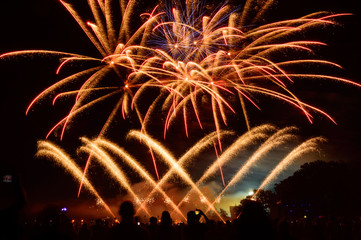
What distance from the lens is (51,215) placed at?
3.72 meters

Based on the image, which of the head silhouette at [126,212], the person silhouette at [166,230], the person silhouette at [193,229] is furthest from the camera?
the person silhouette at [166,230]

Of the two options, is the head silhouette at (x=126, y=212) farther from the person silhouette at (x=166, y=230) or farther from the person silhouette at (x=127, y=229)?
the person silhouette at (x=166, y=230)

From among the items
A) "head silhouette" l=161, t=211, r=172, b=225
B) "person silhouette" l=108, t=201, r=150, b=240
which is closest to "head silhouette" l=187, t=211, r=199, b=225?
"head silhouette" l=161, t=211, r=172, b=225

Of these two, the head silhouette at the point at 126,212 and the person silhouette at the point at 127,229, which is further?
the head silhouette at the point at 126,212

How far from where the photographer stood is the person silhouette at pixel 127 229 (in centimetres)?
346

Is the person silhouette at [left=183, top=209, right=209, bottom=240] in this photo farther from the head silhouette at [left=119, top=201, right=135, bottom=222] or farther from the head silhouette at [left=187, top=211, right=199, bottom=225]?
the head silhouette at [left=119, top=201, right=135, bottom=222]

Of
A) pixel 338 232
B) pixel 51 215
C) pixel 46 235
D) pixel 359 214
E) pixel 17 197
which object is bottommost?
pixel 359 214

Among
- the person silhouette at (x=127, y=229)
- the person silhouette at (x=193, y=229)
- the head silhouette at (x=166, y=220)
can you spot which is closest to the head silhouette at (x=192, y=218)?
the person silhouette at (x=193, y=229)

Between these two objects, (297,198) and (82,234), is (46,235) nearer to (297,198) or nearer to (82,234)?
(82,234)

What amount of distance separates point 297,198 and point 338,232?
2883 cm

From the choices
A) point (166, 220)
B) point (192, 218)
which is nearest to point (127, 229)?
point (192, 218)

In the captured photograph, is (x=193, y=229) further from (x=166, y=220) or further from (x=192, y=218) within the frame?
(x=166, y=220)

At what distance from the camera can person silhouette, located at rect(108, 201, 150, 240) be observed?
346 centimetres

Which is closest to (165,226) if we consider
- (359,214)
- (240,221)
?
(240,221)
